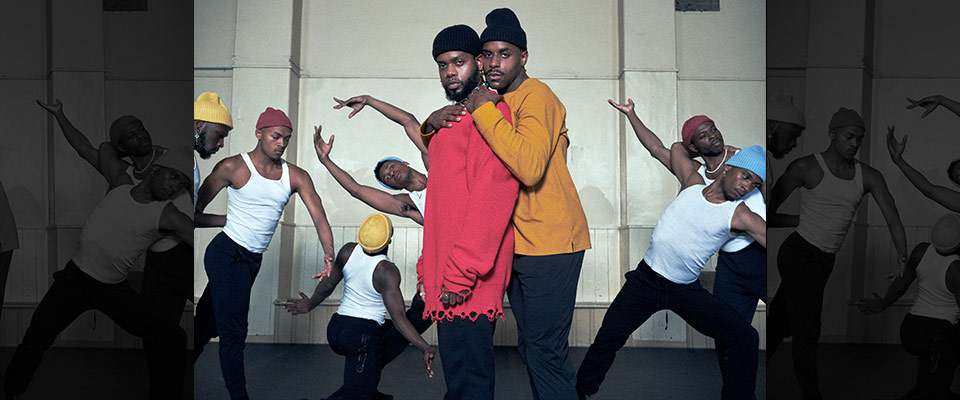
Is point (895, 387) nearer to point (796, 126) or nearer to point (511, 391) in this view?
point (796, 126)

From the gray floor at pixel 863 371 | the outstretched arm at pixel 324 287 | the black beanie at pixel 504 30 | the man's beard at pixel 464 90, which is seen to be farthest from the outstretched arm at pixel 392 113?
the gray floor at pixel 863 371

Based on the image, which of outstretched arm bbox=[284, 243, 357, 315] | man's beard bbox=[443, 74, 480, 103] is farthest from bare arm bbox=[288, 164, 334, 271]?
man's beard bbox=[443, 74, 480, 103]

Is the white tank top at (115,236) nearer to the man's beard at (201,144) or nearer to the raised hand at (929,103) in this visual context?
the raised hand at (929,103)

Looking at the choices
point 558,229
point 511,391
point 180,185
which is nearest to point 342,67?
point 511,391

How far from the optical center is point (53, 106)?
142 cm

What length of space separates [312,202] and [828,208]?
149 inches

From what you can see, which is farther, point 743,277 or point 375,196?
point 375,196

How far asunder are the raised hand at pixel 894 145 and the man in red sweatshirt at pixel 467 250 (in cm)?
115

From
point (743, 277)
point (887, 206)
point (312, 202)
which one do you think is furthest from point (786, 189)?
point (312, 202)

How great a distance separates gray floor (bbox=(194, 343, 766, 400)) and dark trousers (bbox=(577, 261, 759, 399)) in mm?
581

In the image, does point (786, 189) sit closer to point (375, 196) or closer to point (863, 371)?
point (863, 371)

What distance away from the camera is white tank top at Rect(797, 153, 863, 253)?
1352 millimetres

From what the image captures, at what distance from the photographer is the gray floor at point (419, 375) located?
4.33m

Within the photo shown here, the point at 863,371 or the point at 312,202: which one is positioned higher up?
the point at 312,202
